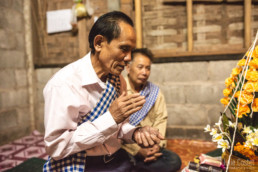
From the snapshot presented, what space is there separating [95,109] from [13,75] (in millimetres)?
2856

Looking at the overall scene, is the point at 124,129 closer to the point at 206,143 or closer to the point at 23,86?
the point at 206,143

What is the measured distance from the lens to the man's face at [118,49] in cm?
126

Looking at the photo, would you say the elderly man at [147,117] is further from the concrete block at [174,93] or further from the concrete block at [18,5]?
the concrete block at [18,5]

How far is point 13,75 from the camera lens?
3.33 metres

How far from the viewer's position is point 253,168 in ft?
3.12

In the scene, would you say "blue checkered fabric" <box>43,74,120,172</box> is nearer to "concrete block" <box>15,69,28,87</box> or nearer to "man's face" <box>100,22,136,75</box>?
"man's face" <box>100,22,136,75</box>

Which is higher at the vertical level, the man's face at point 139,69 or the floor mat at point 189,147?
the man's face at point 139,69

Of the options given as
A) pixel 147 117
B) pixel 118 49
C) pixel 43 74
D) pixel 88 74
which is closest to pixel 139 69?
pixel 147 117

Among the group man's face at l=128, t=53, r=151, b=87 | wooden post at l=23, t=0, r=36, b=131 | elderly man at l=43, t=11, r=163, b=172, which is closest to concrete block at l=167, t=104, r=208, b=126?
man's face at l=128, t=53, r=151, b=87

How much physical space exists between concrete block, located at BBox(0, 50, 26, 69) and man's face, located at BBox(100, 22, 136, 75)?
8.74 ft

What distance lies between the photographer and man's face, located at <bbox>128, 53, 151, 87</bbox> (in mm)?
2314

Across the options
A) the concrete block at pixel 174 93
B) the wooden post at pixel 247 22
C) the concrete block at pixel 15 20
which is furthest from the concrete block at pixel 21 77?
the wooden post at pixel 247 22

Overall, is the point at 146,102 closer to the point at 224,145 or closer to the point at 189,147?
the point at 189,147

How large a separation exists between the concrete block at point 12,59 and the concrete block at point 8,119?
31.1 inches
